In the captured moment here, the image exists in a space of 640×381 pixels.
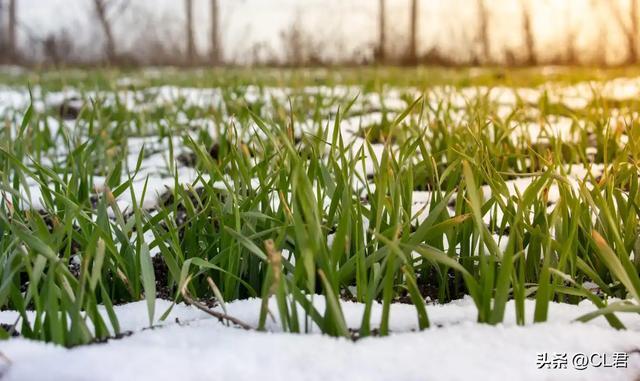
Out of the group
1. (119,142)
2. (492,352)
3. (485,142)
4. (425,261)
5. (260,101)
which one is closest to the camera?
(492,352)

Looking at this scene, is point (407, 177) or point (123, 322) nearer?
point (123, 322)

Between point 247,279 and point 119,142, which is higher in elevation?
point 119,142

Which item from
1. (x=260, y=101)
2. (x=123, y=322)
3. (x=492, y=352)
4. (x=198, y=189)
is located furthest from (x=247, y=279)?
(x=260, y=101)

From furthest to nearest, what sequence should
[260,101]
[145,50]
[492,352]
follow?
[145,50], [260,101], [492,352]

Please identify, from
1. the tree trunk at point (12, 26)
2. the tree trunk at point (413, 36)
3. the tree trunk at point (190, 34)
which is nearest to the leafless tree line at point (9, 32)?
the tree trunk at point (12, 26)

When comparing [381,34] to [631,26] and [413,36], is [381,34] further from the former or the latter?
[631,26]

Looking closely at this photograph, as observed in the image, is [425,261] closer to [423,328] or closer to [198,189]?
[423,328]
